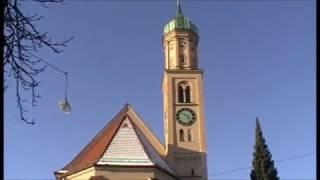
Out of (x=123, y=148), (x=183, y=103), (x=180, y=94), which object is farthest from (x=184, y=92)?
(x=123, y=148)

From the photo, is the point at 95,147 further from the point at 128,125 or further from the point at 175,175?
the point at 175,175

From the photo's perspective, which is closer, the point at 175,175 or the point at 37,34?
the point at 37,34

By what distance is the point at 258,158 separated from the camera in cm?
3894

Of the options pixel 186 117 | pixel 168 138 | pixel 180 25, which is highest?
pixel 180 25

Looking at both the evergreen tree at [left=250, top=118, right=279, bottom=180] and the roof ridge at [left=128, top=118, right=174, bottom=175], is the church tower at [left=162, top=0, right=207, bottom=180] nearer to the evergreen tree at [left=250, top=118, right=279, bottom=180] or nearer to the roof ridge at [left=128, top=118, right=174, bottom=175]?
the roof ridge at [left=128, top=118, right=174, bottom=175]

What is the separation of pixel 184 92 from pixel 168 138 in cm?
313

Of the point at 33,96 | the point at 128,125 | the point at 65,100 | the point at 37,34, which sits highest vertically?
the point at 128,125

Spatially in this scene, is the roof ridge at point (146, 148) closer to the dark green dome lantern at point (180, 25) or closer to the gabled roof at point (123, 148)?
the gabled roof at point (123, 148)

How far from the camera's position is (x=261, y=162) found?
3866 centimetres

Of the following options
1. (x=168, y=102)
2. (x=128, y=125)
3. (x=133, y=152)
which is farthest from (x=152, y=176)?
(x=168, y=102)

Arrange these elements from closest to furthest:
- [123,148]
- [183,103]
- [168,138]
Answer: [123,148] → [168,138] → [183,103]

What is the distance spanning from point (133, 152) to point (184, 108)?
5.82 meters

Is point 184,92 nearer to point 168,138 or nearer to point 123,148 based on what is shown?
point 168,138

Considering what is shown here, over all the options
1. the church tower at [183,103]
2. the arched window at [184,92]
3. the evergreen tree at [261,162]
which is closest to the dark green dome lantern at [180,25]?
the church tower at [183,103]
